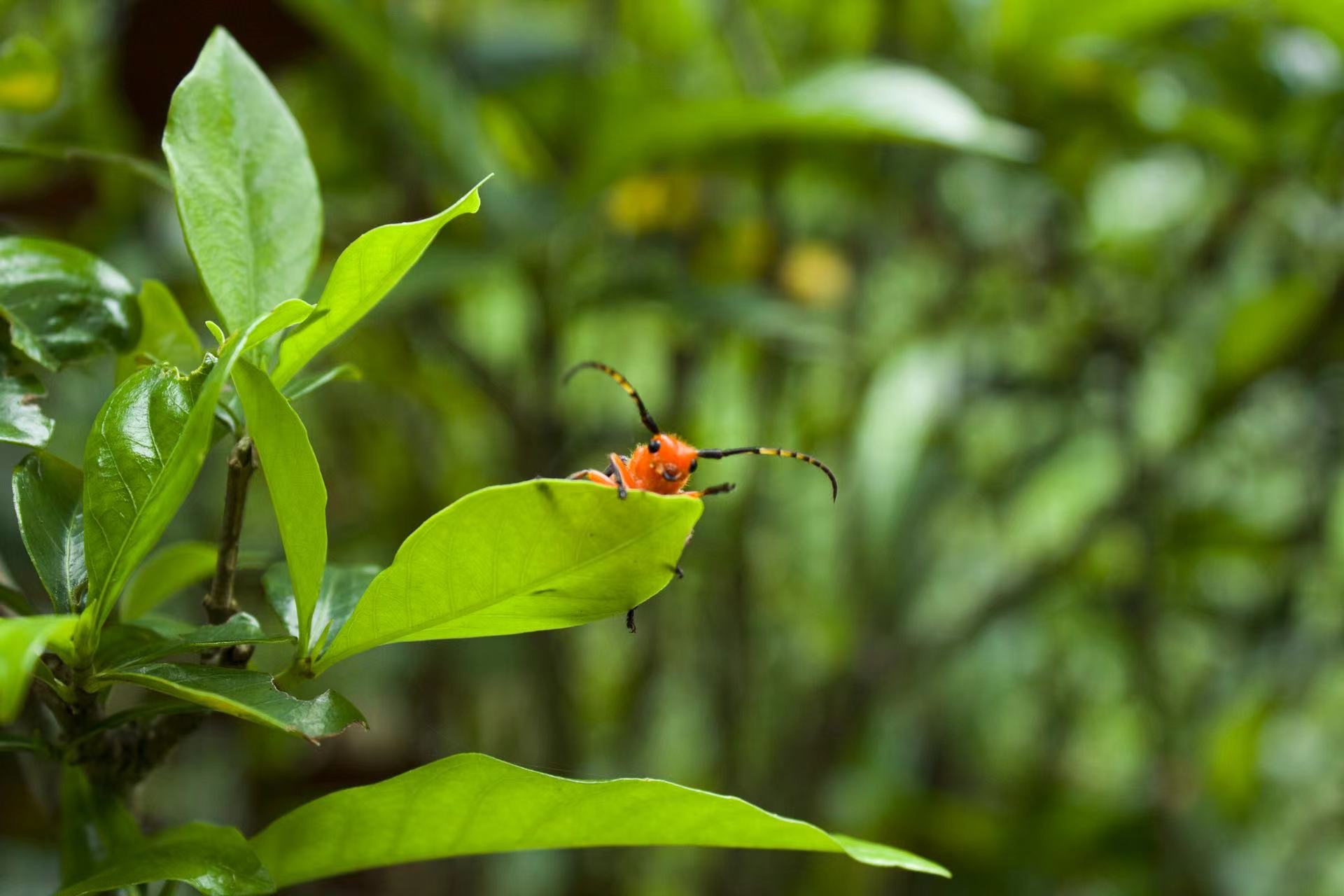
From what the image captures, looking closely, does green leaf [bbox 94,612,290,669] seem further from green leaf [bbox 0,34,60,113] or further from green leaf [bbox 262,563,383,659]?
green leaf [bbox 0,34,60,113]

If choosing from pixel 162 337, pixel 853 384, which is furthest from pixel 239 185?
pixel 853 384

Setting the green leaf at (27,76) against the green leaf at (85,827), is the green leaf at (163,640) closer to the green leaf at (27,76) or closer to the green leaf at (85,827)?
the green leaf at (85,827)

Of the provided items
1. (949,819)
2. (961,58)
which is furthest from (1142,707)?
(961,58)

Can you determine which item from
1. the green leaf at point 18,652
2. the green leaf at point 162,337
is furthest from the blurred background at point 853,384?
the green leaf at point 18,652

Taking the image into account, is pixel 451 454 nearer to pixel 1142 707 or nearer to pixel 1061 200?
pixel 1061 200

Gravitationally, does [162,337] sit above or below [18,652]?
above

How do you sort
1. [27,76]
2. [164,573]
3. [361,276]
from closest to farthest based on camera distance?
[361,276] → [164,573] → [27,76]

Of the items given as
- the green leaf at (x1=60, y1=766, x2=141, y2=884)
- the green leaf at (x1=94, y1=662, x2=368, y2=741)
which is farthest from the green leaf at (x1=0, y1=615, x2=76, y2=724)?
the green leaf at (x1=60, y1=766, x2=141, y2=884)

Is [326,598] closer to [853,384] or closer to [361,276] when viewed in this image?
[361,276]
